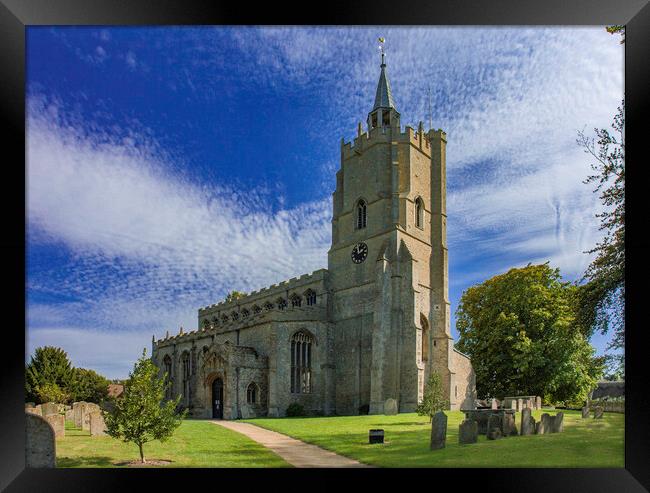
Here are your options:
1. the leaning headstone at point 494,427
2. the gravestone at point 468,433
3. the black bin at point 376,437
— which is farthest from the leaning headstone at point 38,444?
the leaning headstone at point 494,427

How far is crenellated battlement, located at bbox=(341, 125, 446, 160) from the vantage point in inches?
1227

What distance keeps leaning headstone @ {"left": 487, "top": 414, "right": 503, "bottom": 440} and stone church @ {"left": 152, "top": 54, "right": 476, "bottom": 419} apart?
1116cm

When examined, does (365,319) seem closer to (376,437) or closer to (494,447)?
(376,437)

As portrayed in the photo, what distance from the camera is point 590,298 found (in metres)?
16.2

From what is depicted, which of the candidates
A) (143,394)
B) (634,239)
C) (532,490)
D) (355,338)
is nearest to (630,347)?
(634,239)

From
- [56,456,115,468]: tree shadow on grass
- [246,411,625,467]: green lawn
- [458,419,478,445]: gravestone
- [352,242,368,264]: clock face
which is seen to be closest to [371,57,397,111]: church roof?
[352,242,368,264]: clock face

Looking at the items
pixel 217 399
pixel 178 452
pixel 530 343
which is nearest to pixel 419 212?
pixel 530 343

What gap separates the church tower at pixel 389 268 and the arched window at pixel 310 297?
1.77 m

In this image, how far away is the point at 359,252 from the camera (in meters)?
30.8

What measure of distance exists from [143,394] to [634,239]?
11.6 meters

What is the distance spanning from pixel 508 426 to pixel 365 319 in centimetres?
1390

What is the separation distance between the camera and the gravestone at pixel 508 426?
15086 millimetres

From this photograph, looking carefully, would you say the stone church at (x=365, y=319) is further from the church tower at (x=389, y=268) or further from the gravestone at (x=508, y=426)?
the gravestone at (x=508, y=426)
